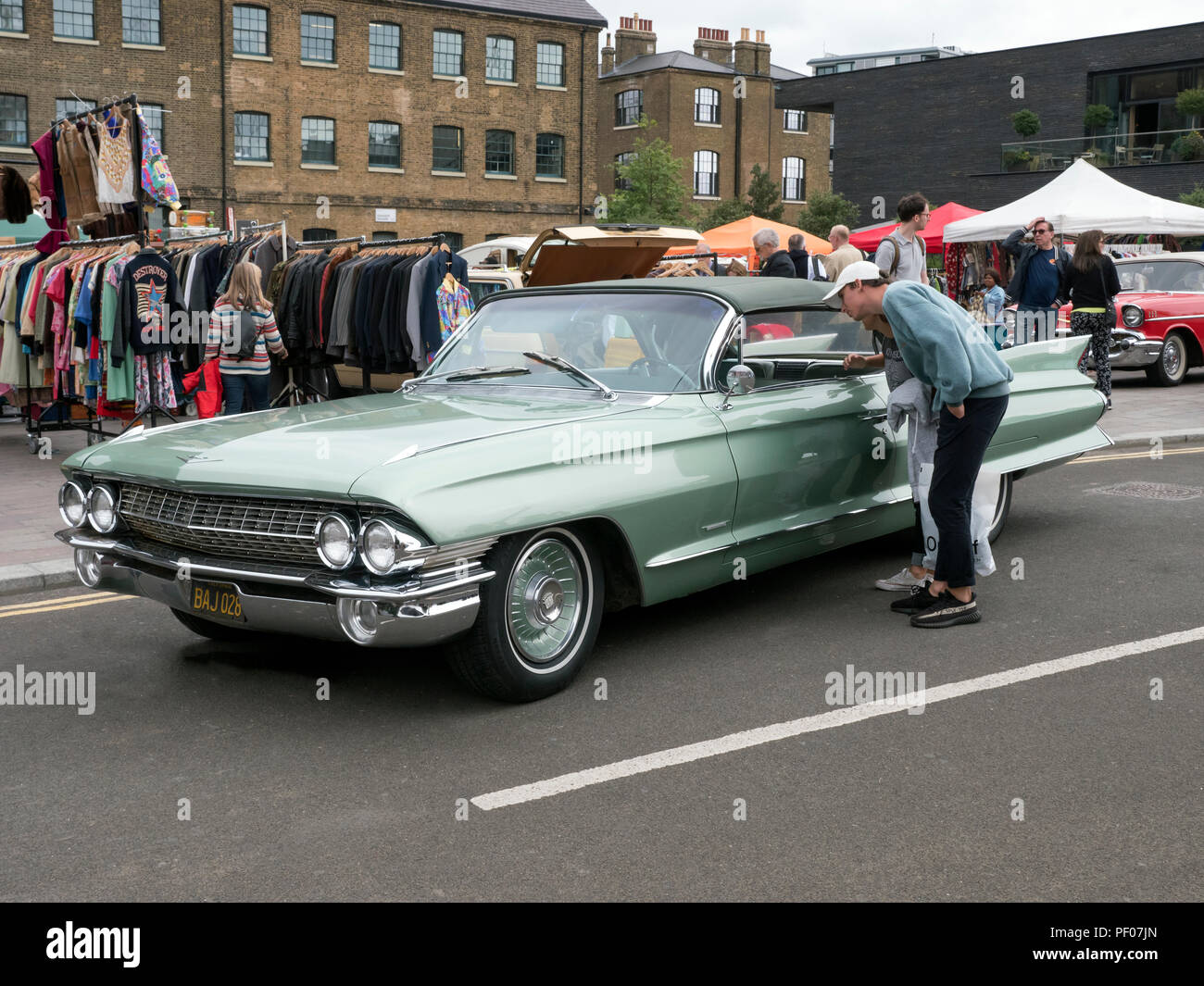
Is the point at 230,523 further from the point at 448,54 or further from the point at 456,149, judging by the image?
the point at 448,54

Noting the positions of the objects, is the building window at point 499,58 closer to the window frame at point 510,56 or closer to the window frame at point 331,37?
the window frame at point 510,56

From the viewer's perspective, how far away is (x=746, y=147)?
182 feet

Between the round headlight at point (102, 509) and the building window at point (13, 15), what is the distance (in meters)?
33.7

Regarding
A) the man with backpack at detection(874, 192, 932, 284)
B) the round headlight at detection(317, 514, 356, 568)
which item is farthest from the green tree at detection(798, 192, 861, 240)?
the round headlight at detection(317, 514, 356, 568)

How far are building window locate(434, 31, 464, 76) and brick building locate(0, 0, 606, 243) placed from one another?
4 centimetres

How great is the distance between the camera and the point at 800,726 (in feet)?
15.5

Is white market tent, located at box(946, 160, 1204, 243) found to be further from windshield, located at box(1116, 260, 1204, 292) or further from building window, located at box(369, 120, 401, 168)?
building window, located at box(369, 120, 401, 168)

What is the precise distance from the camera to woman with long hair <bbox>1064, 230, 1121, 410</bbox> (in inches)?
537

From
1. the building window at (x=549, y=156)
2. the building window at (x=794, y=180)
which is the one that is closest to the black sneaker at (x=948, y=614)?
the building window at (x=549, y=156)

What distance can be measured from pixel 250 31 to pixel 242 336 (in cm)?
2967

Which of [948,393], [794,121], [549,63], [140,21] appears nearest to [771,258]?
[948,393]

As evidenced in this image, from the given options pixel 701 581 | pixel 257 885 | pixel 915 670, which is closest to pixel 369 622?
pixel 257 885

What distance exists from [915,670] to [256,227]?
10.1 meters
